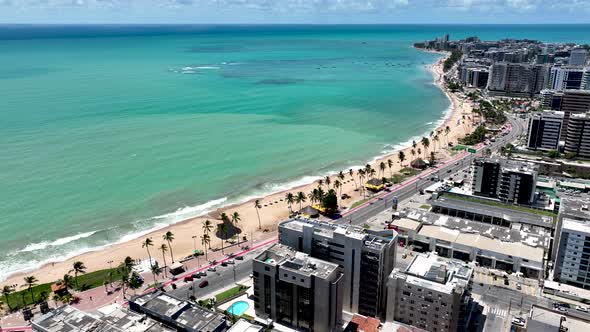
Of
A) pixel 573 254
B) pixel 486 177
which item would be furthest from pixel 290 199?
pixel 573 254

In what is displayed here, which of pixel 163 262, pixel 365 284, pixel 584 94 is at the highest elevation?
pixel 584 94

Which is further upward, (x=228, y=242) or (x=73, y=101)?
(x=73, y=101)

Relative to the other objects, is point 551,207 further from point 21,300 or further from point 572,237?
point 21,300

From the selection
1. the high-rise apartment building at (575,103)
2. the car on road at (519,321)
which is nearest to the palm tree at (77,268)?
the car on road at (519,321)

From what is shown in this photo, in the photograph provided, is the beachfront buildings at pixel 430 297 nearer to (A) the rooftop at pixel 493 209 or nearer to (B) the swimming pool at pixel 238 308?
(B) the swimming pool at pixel 238 308

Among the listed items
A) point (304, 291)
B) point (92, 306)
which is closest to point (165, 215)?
point (92, 306)
